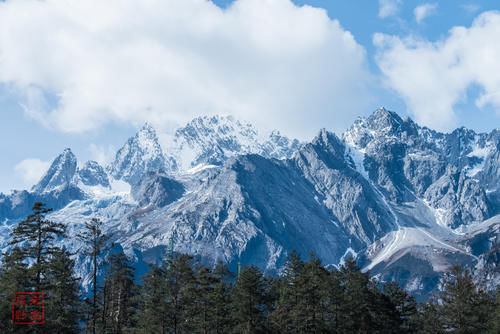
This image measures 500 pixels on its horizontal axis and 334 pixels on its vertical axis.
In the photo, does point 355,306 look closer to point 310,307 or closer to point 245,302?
point 310,307

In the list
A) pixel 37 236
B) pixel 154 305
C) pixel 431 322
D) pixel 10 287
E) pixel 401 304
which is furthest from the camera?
pixel 431 322

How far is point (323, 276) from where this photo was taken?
7150cm

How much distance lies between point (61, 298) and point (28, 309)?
15.2 feet

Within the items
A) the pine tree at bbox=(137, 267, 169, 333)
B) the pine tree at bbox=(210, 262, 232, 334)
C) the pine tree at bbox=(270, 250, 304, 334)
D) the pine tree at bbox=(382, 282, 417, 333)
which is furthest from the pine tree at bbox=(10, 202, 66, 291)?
the pine tree at bbox=(382, 282, 417, 333)

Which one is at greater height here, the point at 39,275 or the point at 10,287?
the point at 39,275

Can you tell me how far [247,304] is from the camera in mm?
69438

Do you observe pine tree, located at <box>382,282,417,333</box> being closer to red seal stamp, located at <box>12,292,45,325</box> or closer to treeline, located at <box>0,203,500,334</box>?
treeline, located at <box>0,203,500,334</box>

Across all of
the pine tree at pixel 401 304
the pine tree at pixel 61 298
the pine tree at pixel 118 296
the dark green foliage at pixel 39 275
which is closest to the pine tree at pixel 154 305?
the pine tree at pixel 118 296

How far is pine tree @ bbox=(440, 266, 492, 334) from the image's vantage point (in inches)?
2867

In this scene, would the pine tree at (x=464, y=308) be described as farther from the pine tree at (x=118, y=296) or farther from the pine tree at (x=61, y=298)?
the pine tree at (x=61, y=298)

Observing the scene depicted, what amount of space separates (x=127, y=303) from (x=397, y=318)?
146ft

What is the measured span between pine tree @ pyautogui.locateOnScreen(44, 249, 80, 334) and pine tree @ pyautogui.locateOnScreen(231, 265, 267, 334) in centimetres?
2149

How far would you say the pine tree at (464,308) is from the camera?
7281 cm

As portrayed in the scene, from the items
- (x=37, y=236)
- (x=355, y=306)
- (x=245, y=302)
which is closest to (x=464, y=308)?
(x=355, y=306)
